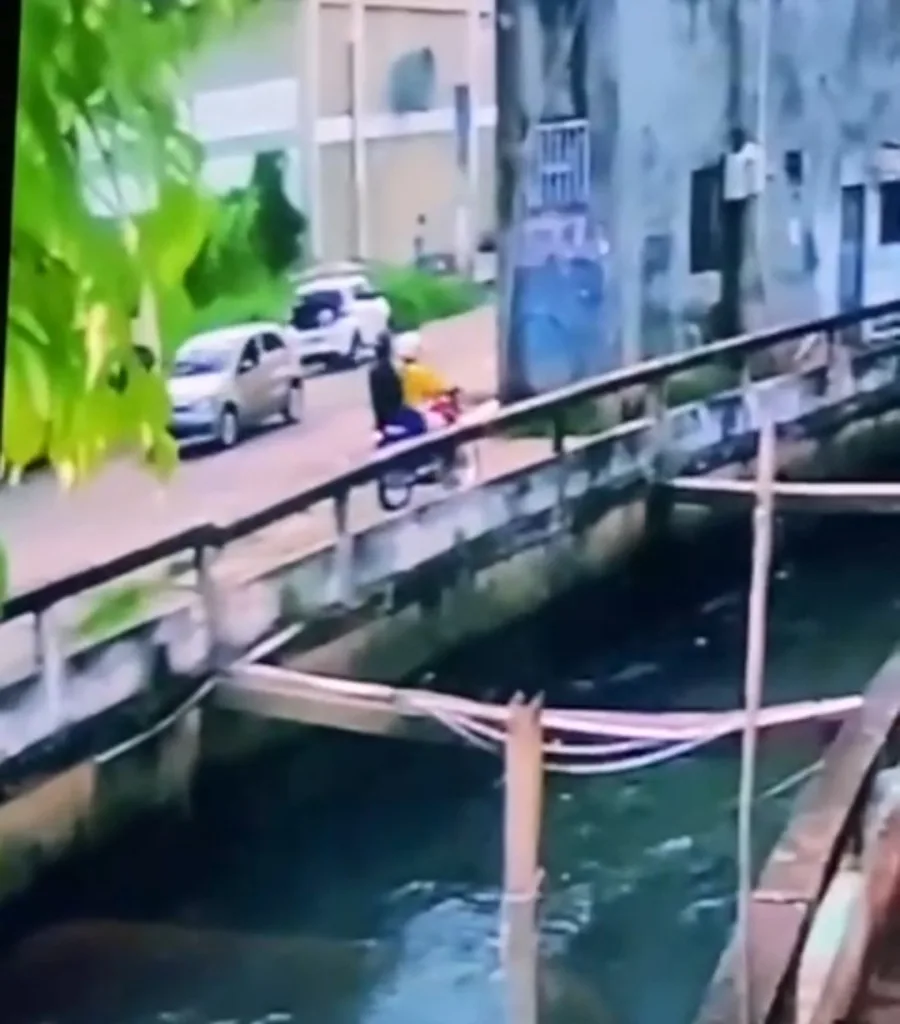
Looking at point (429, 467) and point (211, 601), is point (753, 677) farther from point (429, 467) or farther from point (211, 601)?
point (211, 601)

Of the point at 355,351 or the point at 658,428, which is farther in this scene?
the point at 658,428

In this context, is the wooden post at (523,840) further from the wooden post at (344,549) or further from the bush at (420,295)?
the bush at (420,295)

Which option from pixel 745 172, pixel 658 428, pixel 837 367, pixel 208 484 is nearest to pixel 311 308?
pixel 208 484

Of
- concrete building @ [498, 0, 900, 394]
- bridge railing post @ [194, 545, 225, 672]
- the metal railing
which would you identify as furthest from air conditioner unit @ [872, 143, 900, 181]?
bridge railing post @ [194, 545, 225, 672]

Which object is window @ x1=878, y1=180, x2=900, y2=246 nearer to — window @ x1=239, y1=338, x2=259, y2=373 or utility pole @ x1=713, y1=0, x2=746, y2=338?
utility pole @ x1=713, y1=0, x2=746, y2=338

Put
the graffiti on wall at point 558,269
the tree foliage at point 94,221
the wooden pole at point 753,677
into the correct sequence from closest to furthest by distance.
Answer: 1. the tree foliage at point 94,221
2. the graffiti on wall at point 558,269
3. the wooden pole at point 753,677

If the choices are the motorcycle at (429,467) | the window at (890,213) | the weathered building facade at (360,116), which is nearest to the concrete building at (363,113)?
the weathered building facade at (360,116)
